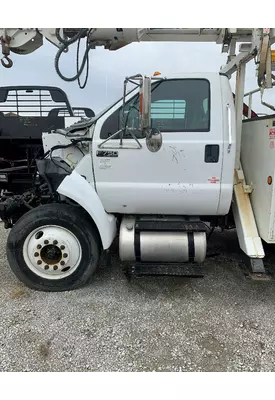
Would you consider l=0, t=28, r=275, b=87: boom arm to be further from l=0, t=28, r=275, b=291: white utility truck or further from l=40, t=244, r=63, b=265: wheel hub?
l=40, t=244, r=63, b=265: wheel hub

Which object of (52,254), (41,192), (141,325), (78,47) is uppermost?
(78,47)

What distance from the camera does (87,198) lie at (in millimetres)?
3057

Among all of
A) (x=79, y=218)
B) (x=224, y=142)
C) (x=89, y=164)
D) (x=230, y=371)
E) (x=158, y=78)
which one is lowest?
(x=230, y=371)

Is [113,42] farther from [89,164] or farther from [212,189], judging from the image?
[212,189]

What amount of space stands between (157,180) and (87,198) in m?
0.76

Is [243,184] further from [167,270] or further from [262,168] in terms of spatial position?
[167,270]

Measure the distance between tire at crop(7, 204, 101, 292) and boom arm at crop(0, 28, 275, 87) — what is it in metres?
1.51

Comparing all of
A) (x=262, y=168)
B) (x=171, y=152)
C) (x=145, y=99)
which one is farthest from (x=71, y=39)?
(x=262, y=168)

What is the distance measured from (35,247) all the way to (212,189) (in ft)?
6.47

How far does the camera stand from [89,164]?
10.2ft

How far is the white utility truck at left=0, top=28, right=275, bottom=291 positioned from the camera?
9.71 feet

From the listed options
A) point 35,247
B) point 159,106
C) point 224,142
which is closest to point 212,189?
point 224,142

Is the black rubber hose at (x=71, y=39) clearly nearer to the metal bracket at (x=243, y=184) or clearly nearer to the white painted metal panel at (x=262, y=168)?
the white painted metal panel at (x=262, y=168)

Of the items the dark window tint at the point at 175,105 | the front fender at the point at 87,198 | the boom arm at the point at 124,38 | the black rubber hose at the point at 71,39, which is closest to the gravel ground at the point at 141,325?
the front fender at the point at 87,198
